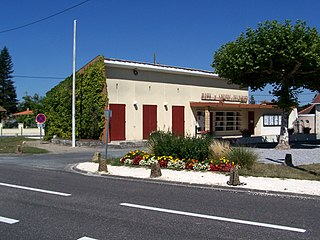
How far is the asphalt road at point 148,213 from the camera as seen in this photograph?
6.16 meters

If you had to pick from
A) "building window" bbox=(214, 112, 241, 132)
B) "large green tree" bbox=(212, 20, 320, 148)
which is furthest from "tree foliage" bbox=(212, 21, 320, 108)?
"building window" bbox=(214, 112, 241, 132)

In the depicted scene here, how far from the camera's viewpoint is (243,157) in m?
13.7

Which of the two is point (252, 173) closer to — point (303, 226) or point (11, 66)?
point (303, 226)

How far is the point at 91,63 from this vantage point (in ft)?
89.5

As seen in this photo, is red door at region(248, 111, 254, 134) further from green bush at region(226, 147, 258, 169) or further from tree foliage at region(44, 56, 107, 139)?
green bush at region(226, 147, 258, 169)

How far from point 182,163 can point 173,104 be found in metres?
17.4

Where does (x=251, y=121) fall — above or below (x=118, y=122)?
above

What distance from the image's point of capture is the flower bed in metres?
13.3

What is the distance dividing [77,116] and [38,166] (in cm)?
1177

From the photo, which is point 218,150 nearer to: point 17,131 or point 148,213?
point 148,213

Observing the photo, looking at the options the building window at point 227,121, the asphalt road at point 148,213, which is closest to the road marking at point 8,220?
the asphalt road at point 148,213

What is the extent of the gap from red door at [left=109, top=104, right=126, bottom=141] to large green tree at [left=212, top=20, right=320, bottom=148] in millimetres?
7801

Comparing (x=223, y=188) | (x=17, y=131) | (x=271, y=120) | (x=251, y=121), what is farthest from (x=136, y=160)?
(x=17, y=131)

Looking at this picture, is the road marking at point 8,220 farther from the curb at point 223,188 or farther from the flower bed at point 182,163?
the flower bed at point 182,163
